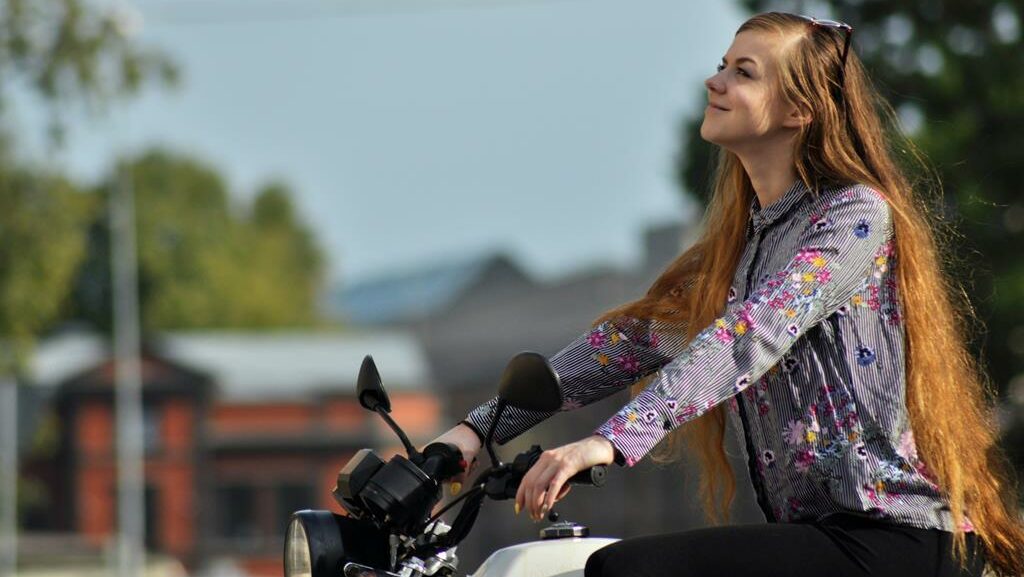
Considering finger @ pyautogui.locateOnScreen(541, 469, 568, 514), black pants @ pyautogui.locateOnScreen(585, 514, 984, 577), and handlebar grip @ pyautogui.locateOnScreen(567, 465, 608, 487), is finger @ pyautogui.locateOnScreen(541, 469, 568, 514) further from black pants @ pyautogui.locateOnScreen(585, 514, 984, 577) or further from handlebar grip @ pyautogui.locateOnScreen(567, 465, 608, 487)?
black pants @ pyautogui.locateOnScreen(585, 514, 984, 577)

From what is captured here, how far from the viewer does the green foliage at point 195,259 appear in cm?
7269

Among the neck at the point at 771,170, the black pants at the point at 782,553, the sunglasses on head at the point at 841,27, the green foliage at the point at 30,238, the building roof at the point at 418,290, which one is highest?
the building roof at the point at 418,290

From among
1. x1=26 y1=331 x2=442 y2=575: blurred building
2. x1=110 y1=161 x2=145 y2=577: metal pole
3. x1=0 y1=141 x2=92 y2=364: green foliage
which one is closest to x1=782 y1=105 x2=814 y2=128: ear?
x1=0 y1=141 x2=92 y2=364: green foliage

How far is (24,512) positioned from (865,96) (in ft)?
214

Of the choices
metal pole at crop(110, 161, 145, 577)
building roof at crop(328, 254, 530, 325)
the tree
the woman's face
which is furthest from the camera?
building roof at crop(328, 254, 530, 325)

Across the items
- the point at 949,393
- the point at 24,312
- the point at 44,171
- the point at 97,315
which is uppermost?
the point at 97,315

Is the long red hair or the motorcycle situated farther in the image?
the long red hair

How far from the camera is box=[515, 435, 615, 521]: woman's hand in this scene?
252 centimetres

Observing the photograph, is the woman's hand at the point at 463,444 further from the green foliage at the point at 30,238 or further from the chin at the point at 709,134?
the green foliage at the point at 30,238

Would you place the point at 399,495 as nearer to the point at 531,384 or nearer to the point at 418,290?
the point at 531,384

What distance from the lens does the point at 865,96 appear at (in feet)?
10.2

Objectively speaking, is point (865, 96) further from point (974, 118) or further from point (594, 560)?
point (974, 118)

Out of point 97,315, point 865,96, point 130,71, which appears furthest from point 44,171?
point 97,315

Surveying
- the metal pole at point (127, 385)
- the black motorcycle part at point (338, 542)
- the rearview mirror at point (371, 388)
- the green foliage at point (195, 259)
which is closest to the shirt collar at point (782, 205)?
the rearview mirror at point (371, 388)
